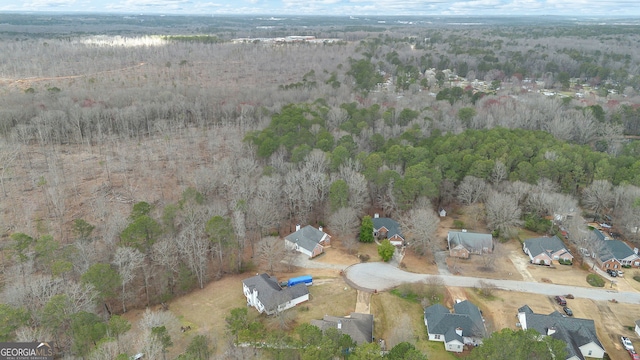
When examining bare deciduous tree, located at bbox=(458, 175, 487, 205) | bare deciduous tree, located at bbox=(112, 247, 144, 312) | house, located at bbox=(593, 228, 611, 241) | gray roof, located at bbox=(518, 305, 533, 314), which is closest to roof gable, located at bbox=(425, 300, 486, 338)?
gray roof, located at bbox=(518, 305, 533, 314)

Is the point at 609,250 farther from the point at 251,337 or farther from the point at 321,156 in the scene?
the point at 251,337

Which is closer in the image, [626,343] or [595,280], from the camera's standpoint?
[626,343]

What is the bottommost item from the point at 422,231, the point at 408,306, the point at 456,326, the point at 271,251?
the point at 408,306

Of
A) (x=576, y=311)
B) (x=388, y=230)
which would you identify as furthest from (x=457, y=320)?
(x=388, y=230)

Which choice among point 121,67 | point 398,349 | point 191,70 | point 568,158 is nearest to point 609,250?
point 568,158

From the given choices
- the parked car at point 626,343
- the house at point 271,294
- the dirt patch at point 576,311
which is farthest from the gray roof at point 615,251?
Answer: the house at point 271,294

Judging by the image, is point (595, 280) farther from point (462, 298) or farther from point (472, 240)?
point (462, 298)

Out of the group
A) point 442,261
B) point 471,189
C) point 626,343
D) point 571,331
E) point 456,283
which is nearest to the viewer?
→ point 571,331

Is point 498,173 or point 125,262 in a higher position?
point 498,173
